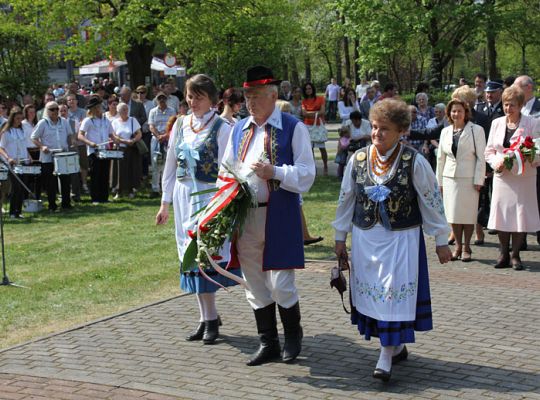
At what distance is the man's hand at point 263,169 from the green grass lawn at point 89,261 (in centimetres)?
298

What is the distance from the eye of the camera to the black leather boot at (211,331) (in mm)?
7402

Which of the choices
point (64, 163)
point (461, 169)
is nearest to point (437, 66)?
point (64, 163)

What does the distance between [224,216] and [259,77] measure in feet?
3.47

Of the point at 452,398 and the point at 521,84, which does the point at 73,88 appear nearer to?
the point at 521,84

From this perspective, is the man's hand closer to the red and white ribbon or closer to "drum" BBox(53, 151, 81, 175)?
the red and white ribbon

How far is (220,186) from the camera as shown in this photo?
6625 millimetres

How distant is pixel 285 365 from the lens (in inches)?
265

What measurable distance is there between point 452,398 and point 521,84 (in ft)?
20.3

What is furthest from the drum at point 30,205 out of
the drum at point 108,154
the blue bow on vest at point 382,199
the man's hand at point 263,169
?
the blue bow on vest at point 382,199

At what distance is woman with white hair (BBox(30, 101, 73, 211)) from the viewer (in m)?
16.1

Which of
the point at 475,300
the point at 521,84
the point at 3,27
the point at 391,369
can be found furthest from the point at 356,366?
the point at 3,27

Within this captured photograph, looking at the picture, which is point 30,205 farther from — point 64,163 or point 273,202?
point 273,202

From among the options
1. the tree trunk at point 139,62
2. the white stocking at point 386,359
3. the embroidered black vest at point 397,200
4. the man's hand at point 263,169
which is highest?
the tree trunk at point 139,62

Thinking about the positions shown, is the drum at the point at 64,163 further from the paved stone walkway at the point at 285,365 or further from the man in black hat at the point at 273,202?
the man in black hat at the point at 273,202
